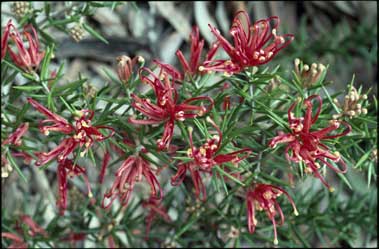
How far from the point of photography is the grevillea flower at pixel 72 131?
32.9 inches

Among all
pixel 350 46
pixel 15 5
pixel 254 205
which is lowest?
pixel 254 205

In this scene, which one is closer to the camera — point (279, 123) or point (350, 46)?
point (279, 123)

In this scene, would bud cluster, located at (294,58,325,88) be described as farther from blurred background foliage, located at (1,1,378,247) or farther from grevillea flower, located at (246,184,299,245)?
blurred background foliage, located at (1,1,378,247)

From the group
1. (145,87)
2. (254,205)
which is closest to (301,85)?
(254,205)

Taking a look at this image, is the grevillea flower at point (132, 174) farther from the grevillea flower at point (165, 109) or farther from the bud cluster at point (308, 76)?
the bud cluster at point (308, 76)

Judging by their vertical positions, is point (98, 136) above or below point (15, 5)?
below

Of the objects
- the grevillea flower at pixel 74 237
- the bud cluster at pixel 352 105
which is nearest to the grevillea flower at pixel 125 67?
the bud cluster at pixel 352 105

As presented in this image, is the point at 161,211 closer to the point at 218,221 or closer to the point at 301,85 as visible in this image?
the point at 218,221

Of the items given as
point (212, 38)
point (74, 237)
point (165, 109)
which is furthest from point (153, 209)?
point (212, 38)

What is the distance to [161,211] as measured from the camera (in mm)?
1205

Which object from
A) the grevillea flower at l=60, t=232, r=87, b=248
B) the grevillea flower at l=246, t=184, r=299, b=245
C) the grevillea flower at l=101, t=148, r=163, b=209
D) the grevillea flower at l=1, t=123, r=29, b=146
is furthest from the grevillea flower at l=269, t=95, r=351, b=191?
the grevillea flower at l=60, t=232, r=87, b=248

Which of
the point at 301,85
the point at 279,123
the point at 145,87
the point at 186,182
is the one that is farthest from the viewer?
the point at 145,87

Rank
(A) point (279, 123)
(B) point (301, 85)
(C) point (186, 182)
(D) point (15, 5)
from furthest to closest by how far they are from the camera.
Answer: (C) point (186, 182) < (D) point (15, 5) < (B) point (301, 85) < (A) point (279, 123)

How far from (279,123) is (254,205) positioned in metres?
0.18
